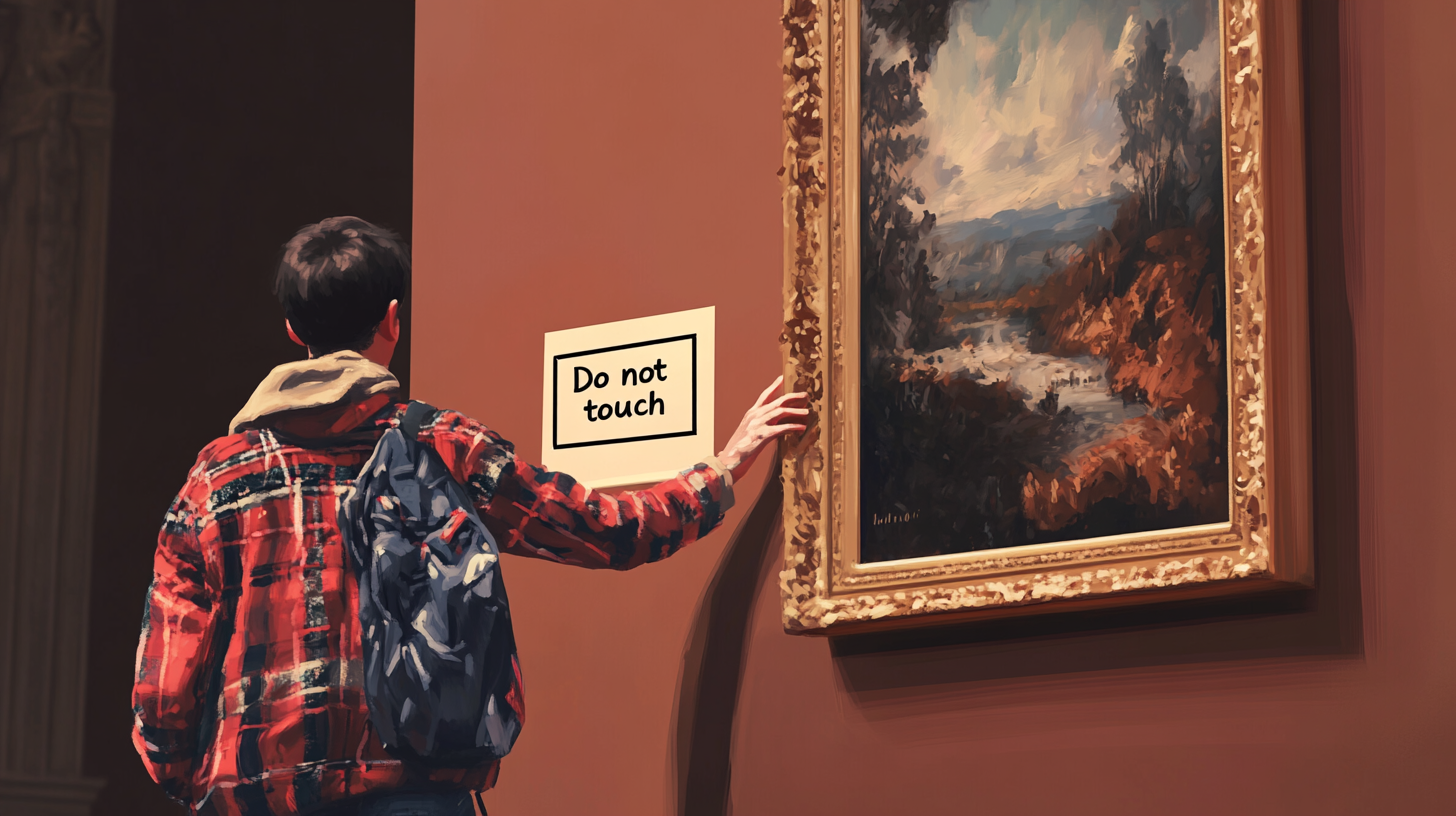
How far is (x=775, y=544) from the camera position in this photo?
223 centimetres

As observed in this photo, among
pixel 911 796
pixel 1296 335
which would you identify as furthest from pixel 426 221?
pixel 1296 335

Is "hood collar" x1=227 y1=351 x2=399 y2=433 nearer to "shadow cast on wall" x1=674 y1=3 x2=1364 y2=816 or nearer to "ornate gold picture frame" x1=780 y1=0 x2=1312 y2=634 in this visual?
"ornate gold picture frame" x1=780 y1=0 x2=1312 y2=634

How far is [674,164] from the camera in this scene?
2395 mm

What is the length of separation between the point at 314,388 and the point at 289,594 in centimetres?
23

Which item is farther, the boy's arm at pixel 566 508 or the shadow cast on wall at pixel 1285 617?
the boy's arm at pixel 566 508

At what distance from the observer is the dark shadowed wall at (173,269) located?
498cm

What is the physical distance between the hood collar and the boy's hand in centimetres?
43

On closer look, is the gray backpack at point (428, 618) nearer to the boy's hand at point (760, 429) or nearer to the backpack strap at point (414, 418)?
the backpack strap at point (414, 418)

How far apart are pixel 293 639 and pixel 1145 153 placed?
106 cm

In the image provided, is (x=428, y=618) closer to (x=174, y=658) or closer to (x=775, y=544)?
(x=174, y=658)

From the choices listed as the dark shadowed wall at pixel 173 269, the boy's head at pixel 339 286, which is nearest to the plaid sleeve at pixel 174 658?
the boy's head at pixel 339 286

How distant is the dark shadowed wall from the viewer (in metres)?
4.98

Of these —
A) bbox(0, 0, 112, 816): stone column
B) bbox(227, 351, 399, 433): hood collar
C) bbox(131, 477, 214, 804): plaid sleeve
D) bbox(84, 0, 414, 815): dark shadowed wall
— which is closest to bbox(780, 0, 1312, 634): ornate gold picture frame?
bbox(227, 351, 399, 433): hood collar
